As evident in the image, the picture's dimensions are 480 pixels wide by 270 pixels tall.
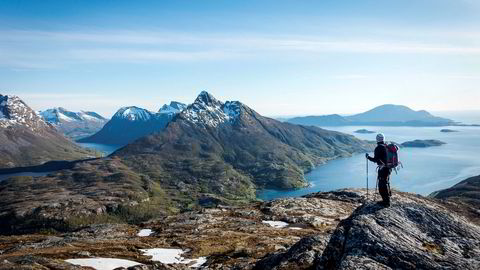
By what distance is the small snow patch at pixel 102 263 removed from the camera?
41.2 m

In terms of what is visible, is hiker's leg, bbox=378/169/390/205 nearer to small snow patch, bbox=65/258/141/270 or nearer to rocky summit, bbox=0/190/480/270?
rocky summit, bbox=0/190/480/270

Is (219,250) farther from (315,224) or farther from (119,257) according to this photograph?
(315,224)

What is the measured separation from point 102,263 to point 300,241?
22729 mm

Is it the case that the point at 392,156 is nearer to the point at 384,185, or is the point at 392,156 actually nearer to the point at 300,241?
the point at 384,185

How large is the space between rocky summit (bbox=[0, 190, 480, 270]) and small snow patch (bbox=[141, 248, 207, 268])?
14 centimetres

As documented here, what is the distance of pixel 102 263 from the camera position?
42531 millimetres

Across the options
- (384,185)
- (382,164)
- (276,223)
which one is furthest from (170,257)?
(276,223)

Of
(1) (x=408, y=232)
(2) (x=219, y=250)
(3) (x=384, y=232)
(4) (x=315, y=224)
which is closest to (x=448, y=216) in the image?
(1) (x=408, y=232)

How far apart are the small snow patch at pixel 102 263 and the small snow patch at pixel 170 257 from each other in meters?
4.47

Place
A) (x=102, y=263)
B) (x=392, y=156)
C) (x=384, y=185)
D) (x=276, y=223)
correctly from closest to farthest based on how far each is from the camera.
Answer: (x=384, y=185), (x=392, y=156), (x=102, y=263), (x=276, y=223)

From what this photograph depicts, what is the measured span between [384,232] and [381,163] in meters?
6.49

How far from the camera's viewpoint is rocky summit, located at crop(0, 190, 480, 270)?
21.4m

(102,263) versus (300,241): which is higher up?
(300,241)

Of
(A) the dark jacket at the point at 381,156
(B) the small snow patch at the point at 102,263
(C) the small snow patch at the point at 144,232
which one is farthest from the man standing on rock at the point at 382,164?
(C) the small snow patch at the point at 144,232
